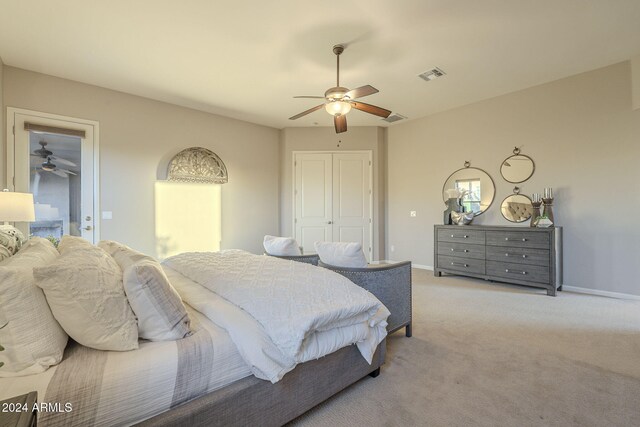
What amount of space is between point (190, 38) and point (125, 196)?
8.54 ft

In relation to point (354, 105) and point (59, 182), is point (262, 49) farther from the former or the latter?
point (59, 182)

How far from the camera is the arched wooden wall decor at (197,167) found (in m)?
4.88

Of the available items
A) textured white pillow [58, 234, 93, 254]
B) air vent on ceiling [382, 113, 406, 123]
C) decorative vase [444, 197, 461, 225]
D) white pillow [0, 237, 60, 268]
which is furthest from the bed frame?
air vent on ceiling [382, 113, 406, 123]

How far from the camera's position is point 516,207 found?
4.64 m

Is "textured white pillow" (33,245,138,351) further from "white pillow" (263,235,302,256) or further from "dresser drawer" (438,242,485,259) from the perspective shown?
"dresser drawer" (438,242,485,259)

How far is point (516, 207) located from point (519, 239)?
719mm

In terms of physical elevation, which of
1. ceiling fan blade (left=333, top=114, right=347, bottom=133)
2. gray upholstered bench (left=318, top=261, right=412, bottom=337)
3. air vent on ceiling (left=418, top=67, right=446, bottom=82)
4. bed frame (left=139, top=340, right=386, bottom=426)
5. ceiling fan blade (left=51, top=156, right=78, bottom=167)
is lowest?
bed frame (left=139, top=340, right=386, bottom=426)

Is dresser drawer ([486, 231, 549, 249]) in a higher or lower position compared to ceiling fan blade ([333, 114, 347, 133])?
lower

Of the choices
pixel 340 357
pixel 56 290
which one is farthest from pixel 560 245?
pixel 56 290

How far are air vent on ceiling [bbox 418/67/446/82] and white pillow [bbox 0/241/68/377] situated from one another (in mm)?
4345

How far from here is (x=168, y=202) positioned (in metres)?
4.93

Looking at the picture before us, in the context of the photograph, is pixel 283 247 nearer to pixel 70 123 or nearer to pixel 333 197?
pixel 333 197

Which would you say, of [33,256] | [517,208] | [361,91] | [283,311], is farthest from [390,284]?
[517,208]

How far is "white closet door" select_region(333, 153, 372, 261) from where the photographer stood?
6.25 meters
